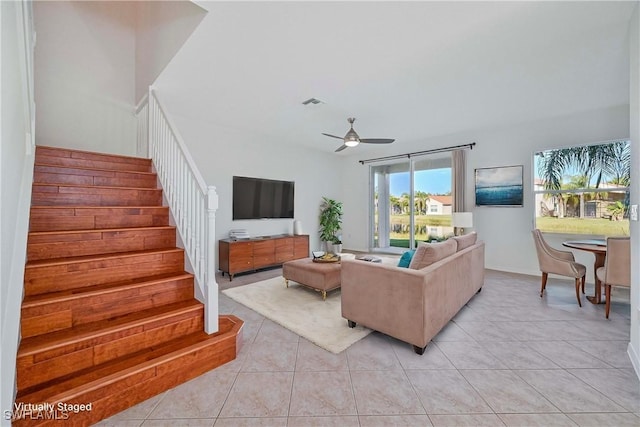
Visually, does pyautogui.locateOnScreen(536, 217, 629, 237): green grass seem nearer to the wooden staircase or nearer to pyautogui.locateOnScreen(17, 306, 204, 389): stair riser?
the wooden staircase

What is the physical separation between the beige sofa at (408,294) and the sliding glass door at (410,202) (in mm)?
3321

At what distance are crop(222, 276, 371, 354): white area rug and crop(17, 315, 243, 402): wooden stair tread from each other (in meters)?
0.87

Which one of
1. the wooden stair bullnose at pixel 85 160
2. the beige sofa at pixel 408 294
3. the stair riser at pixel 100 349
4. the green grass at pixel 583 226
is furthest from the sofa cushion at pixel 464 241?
the wooden stair bullnose at pixel 85 160

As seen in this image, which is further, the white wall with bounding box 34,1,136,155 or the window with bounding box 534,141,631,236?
the window with bounding box 534,141,631,236

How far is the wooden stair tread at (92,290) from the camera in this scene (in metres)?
1.64

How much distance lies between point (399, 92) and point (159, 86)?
3.22 m

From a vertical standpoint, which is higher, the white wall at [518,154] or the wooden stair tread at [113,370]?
the white wall at [518,154]

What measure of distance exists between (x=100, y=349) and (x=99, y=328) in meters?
0.13

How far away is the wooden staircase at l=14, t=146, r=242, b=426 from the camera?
4.81 ft

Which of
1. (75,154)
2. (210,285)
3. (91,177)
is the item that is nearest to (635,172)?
(210,285)

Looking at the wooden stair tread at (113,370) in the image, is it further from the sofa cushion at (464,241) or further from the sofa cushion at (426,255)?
the sofa cushion at (464,241)

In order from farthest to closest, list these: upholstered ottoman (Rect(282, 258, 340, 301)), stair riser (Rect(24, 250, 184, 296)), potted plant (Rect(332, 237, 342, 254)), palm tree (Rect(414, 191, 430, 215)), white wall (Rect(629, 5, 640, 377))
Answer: potted plant (Rect(332, 237, 342, 254))
palm tree (Rect(414, 191, 430, 215))
upholstered ottoman (Rect(282, 258, 340, 301))
white wall (Rect(629, 5, 640, 377))
stair riser (Rect(24, 250, 184, 296))

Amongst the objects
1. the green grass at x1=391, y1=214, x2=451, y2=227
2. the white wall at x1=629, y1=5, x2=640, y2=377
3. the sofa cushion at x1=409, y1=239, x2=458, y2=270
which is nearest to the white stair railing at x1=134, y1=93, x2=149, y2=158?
the sofa cushion at x1=409, y1=239, x2=458, y2=270

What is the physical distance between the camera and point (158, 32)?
3.29 m
